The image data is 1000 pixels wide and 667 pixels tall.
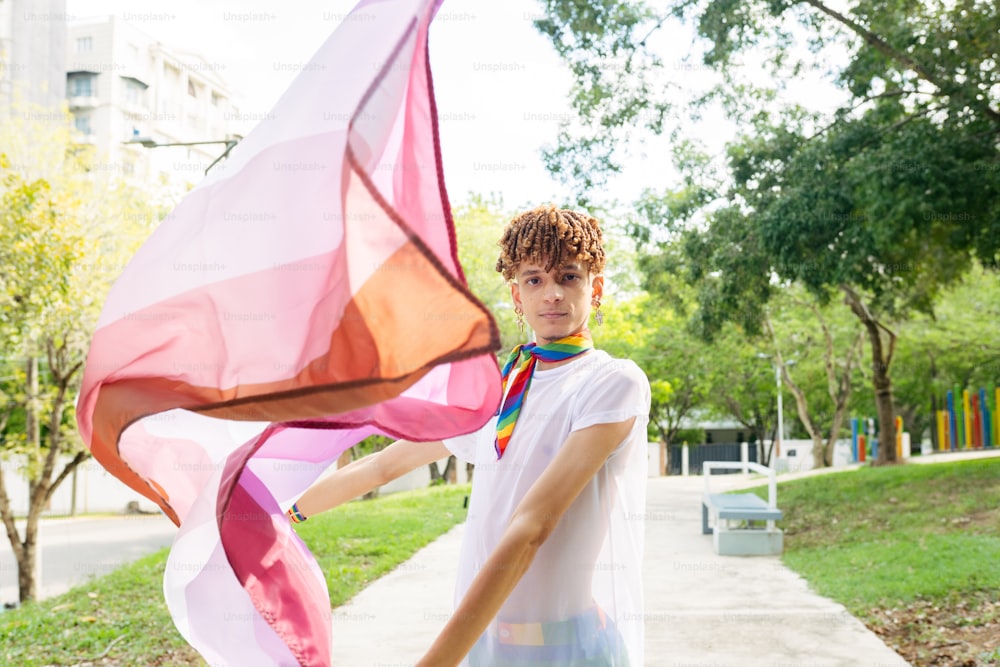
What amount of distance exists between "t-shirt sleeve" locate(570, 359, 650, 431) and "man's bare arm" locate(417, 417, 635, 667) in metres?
0.02

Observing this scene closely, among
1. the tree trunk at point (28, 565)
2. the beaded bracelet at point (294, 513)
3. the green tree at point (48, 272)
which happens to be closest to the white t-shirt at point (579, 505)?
the beaded bracelet at point (294, 513)

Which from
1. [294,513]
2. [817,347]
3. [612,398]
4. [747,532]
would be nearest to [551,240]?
[612,398]

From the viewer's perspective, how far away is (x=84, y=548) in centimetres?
2119

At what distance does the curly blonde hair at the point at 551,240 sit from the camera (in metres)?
1.76

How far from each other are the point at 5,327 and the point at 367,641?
535 centimetres

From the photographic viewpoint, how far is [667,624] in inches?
297

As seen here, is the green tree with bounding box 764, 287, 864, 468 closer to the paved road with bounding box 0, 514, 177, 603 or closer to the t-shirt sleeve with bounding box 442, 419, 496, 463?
the paved road with bounding box 0, 514, 177, 603

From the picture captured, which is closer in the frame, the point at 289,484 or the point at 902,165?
the point at 289,484

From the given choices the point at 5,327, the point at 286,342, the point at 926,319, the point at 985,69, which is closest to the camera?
the point at 286,342

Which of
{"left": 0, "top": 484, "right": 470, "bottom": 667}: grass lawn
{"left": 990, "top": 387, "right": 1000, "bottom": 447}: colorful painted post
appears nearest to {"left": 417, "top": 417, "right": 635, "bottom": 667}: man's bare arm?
{"left": 0, "top": 484, "right": 470, "bottom": 667}: grass lawn

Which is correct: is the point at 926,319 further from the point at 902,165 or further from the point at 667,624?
the point at 667,624

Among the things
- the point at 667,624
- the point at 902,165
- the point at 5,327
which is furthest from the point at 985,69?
the point at 5,327

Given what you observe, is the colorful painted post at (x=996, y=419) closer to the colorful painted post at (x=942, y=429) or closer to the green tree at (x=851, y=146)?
the colorful painted post at (x=942, y=429)

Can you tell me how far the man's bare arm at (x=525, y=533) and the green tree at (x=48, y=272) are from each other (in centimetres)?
904
